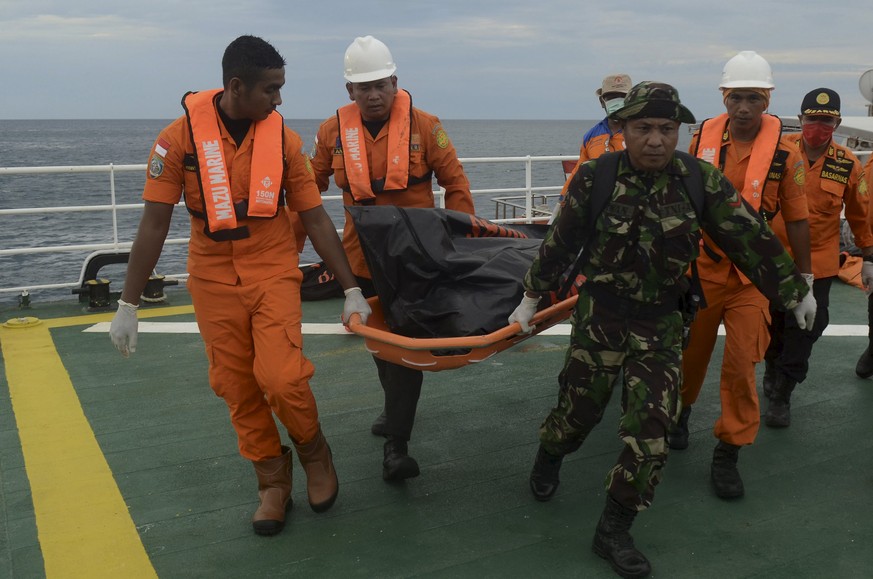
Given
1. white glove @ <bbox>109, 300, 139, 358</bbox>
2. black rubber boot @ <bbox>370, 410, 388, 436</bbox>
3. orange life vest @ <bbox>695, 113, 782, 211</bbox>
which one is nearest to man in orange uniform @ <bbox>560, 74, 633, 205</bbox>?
orange life vest @ <bbox>695, 113, 782, 211</bbox>

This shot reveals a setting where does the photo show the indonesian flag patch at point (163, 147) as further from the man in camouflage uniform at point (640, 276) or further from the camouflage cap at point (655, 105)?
the camouflage cap at point (655, 105)

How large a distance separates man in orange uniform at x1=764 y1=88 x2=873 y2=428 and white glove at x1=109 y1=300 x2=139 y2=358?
11.3ft

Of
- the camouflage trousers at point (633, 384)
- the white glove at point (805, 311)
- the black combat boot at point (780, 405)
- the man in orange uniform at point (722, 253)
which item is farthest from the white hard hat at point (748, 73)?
the black combat boot at point (780, 405)

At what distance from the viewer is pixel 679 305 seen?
3406 mm

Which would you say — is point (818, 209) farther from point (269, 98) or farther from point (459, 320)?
point (269, 98)

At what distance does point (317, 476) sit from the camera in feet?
12.3

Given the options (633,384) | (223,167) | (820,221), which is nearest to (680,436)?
(633,384)

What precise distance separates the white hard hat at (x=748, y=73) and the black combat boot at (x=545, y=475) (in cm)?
192

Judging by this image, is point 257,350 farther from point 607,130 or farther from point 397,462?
point 607,130

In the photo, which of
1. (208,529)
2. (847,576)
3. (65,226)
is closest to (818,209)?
(847,576)

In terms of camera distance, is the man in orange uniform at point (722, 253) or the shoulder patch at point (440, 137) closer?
the man in orange uniform at point (722, 253)

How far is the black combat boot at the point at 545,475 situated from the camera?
153 inches

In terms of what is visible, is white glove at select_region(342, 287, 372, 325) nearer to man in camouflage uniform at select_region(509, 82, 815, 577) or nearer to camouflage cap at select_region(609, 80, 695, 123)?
man in camouflage uniform at select_region(509, 82, 815, 577)

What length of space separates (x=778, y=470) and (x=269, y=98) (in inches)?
118
